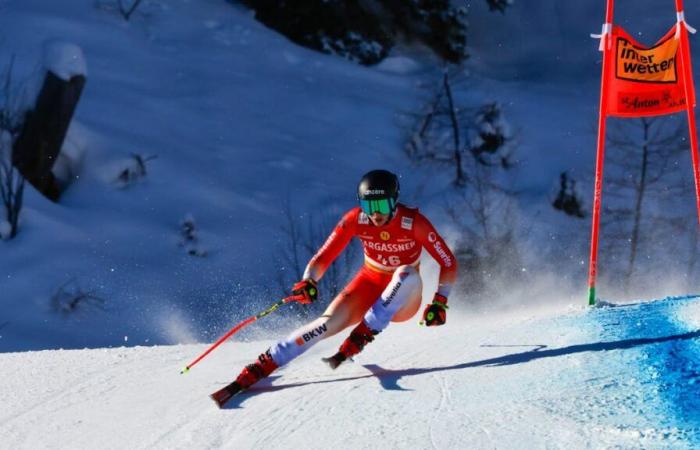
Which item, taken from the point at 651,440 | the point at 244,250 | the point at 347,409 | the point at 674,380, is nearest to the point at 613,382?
the point at 674,380

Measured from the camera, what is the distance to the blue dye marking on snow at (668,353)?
399cm

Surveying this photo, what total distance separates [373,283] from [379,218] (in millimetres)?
459

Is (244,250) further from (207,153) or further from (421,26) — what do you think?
(421,26)

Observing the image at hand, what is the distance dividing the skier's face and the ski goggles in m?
0.02

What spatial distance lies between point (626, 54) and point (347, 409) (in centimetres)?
340

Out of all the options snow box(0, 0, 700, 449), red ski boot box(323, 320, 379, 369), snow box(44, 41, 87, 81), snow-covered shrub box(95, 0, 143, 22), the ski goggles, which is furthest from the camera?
snow-covered shrub box(95, 0, 143, 22)

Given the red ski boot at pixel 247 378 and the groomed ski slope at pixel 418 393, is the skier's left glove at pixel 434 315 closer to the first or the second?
the groomed ski slope at pixel 418 393

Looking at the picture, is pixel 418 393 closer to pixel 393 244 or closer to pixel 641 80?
pixel 393 244

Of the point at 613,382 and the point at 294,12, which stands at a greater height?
the point at 613,382

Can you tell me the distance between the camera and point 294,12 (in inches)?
1091

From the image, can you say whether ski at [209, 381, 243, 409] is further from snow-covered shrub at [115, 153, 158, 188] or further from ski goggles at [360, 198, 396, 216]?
snow-covered shrub at [115, 153, 158, 188]

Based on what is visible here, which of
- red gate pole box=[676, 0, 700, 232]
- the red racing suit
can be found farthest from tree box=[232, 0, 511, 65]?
the red racing suit

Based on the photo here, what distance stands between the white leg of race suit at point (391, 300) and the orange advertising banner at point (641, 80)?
2066mm

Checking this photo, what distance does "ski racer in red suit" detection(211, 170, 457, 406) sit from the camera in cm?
527
